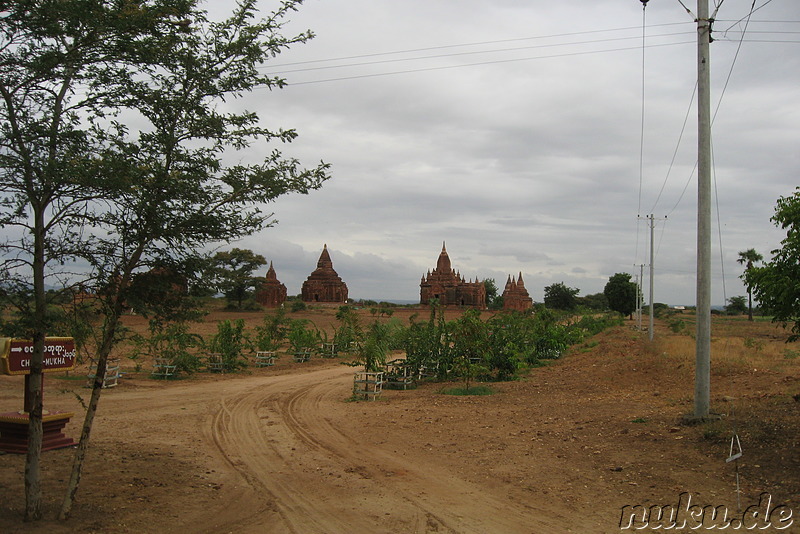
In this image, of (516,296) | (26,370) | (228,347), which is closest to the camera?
(26,370)

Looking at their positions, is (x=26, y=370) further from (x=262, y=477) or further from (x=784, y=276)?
(x=784, y=276)

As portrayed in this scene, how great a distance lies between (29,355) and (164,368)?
13.3 m

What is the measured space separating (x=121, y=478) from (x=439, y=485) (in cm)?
436

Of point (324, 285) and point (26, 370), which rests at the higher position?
point (324, 285)

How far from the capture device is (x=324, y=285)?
65125 mm

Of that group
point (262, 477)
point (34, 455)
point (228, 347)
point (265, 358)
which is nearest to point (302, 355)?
point (265, 358)

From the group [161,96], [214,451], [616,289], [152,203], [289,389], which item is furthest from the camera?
[616,289]

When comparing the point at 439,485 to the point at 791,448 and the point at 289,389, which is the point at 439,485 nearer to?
the point at 791,448

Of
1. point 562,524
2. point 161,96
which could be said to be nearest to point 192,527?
point 562,524

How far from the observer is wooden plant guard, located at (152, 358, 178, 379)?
68.9 ft

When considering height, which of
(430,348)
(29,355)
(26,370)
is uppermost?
(29,355)

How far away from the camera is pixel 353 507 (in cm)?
753

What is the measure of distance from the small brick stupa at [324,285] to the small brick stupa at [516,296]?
20408 millimetres

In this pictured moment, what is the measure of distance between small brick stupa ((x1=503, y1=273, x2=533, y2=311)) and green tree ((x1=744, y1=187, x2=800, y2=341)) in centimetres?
6328
